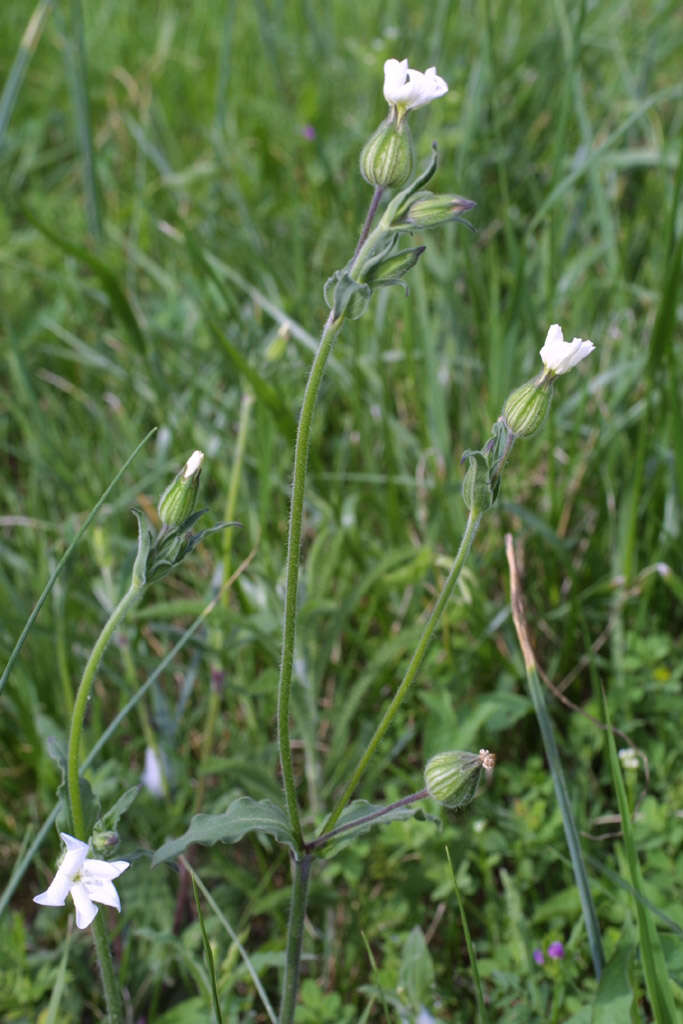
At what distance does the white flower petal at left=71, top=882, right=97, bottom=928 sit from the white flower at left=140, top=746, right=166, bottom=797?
623mm

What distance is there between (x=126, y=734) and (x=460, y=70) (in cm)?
210

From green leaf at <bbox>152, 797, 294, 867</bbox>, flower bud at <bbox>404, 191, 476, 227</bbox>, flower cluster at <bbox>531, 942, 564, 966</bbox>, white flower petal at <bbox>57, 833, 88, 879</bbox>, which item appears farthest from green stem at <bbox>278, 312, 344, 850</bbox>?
flower cluster at <bbox>531, 942, 564, 966</bbox>

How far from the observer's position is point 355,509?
2.06 m

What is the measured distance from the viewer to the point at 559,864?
1564 millimetres

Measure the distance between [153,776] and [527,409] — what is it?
3.14ft

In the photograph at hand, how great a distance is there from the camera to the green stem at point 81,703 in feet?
3.44

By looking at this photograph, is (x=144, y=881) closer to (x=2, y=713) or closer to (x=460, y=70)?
(x=2, y=713)

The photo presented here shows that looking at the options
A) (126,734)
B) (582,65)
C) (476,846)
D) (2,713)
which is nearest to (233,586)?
(126,734)

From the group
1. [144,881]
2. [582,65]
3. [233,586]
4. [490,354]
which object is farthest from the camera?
[582,65]

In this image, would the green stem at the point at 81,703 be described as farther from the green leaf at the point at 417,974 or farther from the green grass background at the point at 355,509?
the green leaf at the point at 417,974

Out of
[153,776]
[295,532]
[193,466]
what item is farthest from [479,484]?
[153,776]

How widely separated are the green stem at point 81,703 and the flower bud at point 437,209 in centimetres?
49

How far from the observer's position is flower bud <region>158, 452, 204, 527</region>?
107 centimetres

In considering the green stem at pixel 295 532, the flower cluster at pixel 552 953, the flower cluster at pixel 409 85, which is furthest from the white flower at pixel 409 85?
the flower cluster at pixel 552 953
